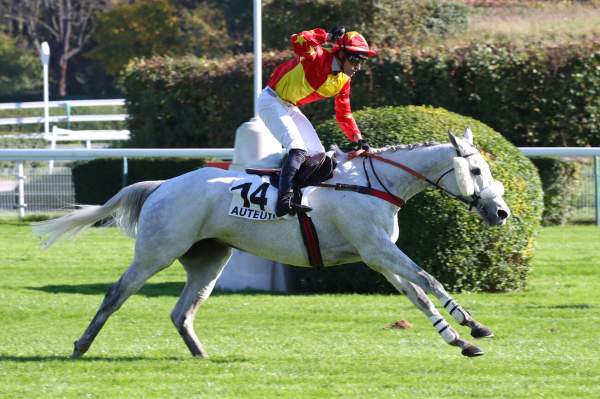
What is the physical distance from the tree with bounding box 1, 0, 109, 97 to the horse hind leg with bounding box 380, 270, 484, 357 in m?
37.4

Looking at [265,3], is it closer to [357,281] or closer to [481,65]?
[481,65]

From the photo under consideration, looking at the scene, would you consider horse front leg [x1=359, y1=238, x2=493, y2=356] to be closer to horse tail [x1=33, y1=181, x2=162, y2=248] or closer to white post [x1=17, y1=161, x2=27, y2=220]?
horse tail [x1=33, y1=181, x2=162, y2=248]

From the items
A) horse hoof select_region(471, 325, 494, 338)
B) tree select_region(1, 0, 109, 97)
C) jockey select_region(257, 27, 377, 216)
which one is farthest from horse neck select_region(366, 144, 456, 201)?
tree select_region(1, 0, 109, 97)

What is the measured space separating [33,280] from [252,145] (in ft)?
13.8

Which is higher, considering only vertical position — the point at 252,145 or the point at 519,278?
the point at 252,145

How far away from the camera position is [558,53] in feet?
61.2

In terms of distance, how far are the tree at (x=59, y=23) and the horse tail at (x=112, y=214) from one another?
36.1 metres

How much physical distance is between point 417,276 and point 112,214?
238 cm

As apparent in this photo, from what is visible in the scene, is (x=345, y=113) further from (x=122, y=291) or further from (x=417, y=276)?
(x=122, y=291)

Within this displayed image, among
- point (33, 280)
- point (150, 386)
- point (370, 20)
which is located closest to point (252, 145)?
point (150, 386)

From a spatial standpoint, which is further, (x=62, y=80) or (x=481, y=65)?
(x=62, y=80)

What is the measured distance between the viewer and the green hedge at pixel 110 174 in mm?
17875

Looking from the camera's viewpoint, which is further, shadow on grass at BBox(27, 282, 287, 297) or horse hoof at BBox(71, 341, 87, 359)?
shadow on grass at BBox(27, 282, 287, 297)

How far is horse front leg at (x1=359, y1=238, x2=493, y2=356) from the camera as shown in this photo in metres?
7.68
